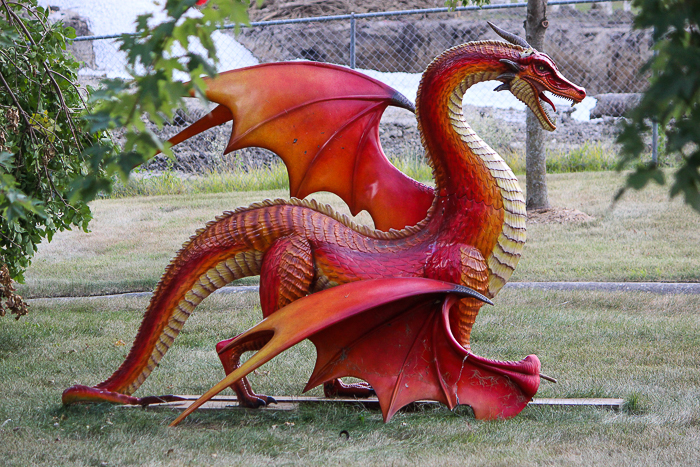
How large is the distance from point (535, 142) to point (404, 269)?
15.3ft

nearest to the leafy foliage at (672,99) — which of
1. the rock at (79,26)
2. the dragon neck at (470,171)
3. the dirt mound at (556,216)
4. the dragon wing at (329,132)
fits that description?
the dragon neck at (470,171)

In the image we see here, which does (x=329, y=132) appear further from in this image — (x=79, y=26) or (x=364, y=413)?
(x=79, y=26)

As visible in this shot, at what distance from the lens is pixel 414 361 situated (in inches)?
119

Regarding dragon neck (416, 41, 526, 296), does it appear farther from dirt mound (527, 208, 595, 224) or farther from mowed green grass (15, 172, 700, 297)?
dirt mound (527, 208, 595, 224)

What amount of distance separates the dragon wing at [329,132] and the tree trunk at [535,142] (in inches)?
140

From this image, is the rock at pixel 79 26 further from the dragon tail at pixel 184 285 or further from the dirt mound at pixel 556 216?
the dragon tail at pixel 184 285

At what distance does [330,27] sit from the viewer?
14.9 meters

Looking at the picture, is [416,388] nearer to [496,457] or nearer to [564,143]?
[496,457]

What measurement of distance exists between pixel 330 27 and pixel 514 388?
12.9m

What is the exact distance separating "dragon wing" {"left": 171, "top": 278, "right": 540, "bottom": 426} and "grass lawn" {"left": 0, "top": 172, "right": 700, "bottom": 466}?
0.13 meters

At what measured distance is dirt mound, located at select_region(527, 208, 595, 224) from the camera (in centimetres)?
745

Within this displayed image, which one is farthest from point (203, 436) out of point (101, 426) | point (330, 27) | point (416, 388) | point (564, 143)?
point (330, 27)

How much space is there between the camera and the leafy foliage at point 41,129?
3.82 metres

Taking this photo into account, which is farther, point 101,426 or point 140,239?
point 140,239
